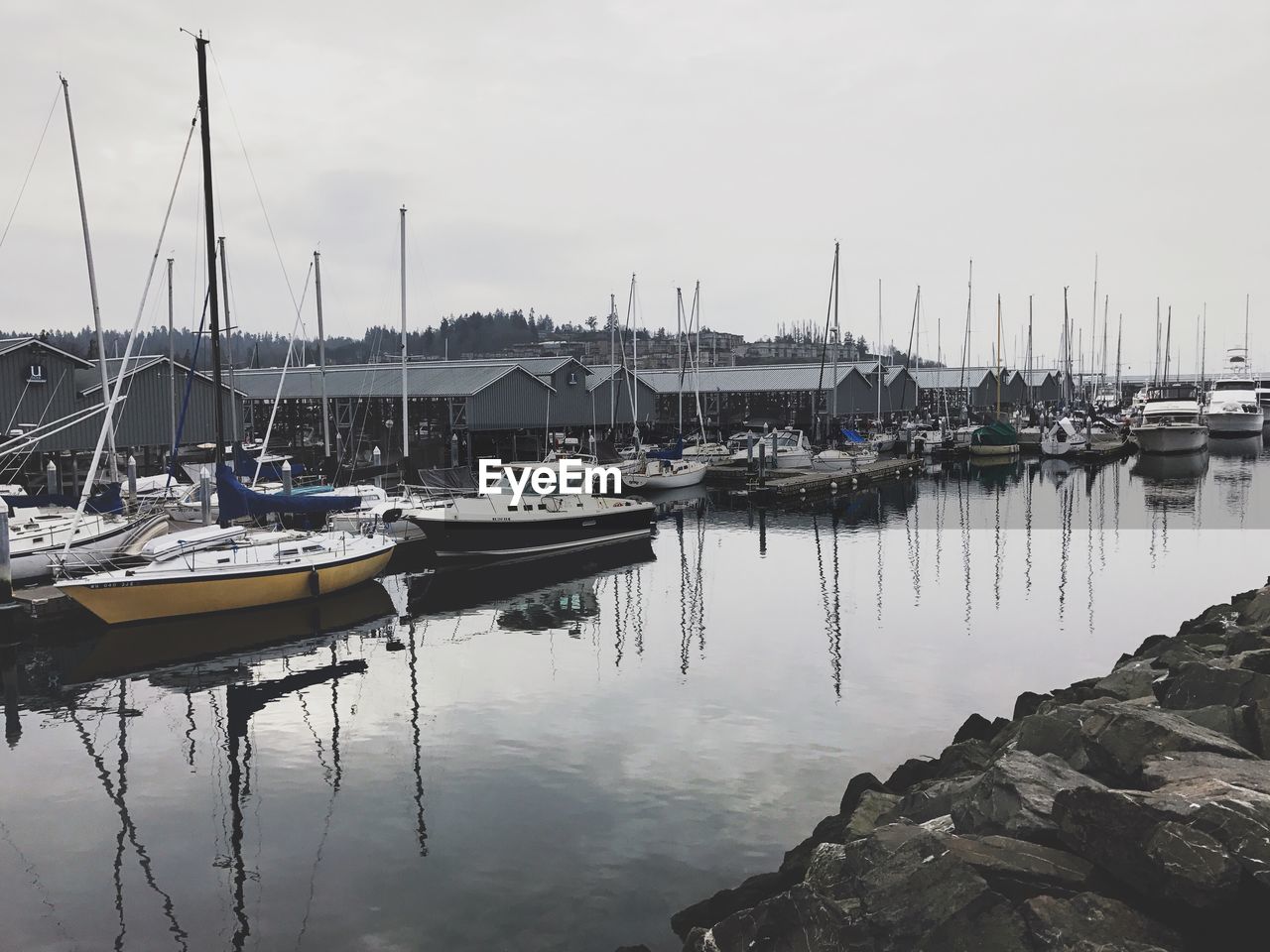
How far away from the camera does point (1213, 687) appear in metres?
12.6

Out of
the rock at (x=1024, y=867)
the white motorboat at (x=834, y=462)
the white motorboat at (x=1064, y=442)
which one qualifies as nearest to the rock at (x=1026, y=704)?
the rock at (x=1024, y=867)

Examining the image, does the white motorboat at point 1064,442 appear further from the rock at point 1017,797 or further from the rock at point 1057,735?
the rock at point 1017,797

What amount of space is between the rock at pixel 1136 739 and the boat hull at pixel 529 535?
29231mm

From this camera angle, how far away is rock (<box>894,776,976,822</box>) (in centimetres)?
1126

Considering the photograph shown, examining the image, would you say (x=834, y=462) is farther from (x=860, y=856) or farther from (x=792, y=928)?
(x=792, y=928)

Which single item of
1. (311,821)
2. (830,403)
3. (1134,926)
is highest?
(830,403)

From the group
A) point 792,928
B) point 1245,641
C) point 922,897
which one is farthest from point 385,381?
point 922,897

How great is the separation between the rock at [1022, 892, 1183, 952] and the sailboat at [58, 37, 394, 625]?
81.9ft

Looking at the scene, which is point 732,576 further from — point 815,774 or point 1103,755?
point 1103,755

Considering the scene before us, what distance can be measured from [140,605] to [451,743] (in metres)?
13.6

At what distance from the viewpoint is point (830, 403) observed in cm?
8825

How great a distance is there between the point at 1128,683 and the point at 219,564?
78.2 feet

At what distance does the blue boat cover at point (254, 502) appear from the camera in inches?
1164

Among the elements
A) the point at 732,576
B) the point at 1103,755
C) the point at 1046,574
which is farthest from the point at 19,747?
the point at 1046,574
